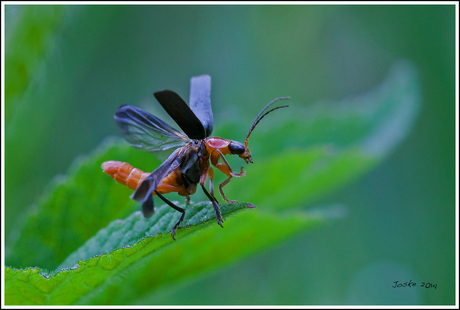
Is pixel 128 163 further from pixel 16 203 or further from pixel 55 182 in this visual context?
pixel 16 203

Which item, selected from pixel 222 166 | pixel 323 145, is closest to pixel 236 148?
pixel 222 166

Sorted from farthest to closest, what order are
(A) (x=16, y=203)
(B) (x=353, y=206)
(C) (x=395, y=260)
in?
(B) (x=353, y=206)
(C) (x=395, y=260)
(A) (x=16, y=203)

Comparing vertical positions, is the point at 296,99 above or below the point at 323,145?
below

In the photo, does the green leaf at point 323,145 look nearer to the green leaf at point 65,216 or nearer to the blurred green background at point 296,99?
the blurred green background at point 296,99

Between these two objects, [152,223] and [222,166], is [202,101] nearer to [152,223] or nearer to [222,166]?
[222,166]

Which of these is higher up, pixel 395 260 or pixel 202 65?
pixel 202 65

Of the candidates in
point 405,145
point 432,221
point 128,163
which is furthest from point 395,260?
point 128,163

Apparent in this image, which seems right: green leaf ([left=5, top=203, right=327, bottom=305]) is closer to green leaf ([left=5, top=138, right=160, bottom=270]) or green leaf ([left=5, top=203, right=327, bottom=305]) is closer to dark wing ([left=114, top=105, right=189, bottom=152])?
green leaf ([left=5, top=138, right=160, bottom=270])
